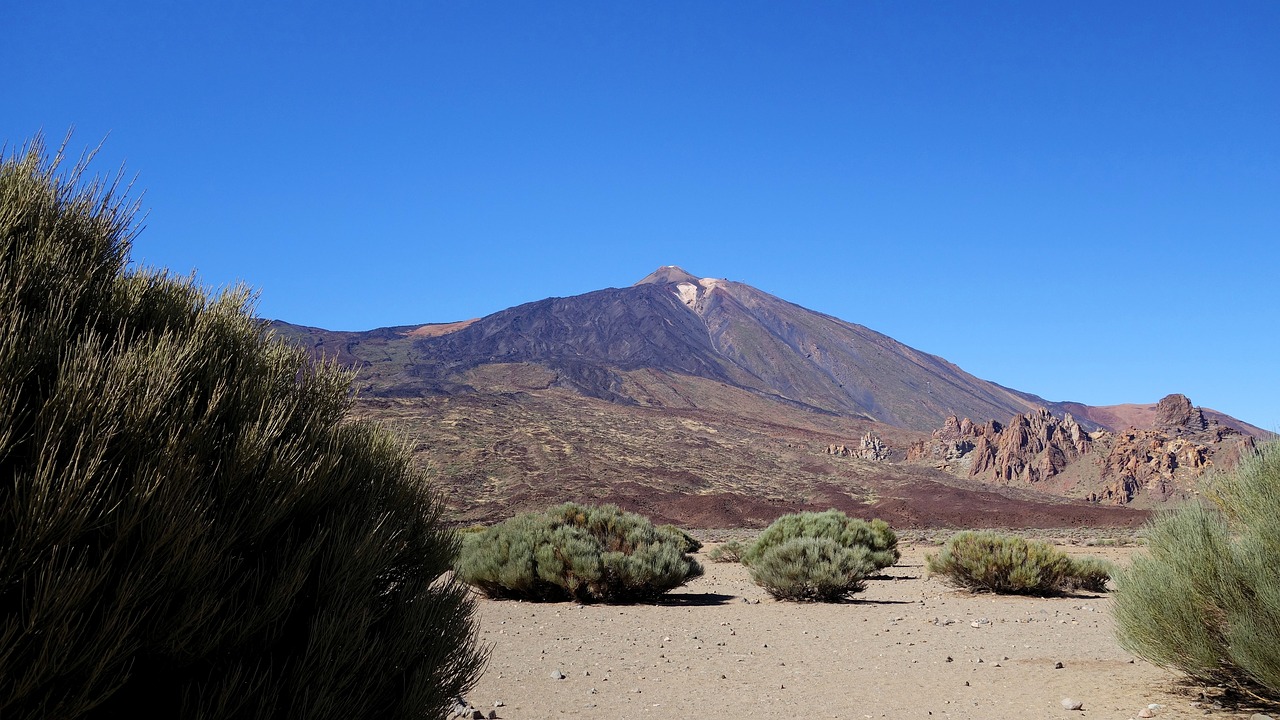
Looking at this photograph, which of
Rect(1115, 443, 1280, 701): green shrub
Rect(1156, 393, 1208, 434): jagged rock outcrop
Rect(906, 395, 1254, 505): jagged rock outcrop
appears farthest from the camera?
Rect(1156, 393, 1208, 434): jagged rock outcrop

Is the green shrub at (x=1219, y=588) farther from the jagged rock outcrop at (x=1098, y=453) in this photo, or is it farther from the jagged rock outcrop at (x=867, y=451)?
the jagged rock outcrop at (x=867, y=451)

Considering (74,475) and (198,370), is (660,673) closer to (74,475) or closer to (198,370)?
(198,370)

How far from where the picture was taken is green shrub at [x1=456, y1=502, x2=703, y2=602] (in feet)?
44.5

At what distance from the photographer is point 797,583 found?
14.0 m

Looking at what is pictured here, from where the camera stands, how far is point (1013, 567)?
15.1m

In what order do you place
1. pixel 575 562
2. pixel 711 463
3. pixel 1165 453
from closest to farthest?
1. pixel 575 562
2. pixel 1165 453
3. pixel 711 463

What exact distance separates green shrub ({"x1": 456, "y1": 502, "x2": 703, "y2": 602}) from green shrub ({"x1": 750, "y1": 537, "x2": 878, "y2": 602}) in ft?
4.33

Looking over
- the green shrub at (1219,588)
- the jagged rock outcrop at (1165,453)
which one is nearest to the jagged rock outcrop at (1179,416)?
the jagged rock outcrop at (1165,453)

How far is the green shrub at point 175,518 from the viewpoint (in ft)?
8.08

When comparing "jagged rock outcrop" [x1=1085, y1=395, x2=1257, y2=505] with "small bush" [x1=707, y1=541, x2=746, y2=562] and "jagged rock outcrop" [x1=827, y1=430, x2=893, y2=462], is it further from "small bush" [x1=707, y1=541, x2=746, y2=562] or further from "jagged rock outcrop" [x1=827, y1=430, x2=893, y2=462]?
"small bush" [x1=707, y1=541, x2=746, y2=562]

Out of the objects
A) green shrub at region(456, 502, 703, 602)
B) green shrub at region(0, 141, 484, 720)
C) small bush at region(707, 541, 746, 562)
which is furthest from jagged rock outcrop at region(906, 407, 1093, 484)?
green shrub at region(0, 141, 484, 720)

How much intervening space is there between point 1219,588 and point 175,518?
6.46 meters

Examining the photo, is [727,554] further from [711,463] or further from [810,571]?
[711,463]

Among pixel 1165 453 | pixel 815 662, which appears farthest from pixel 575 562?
pixel 1165 453
